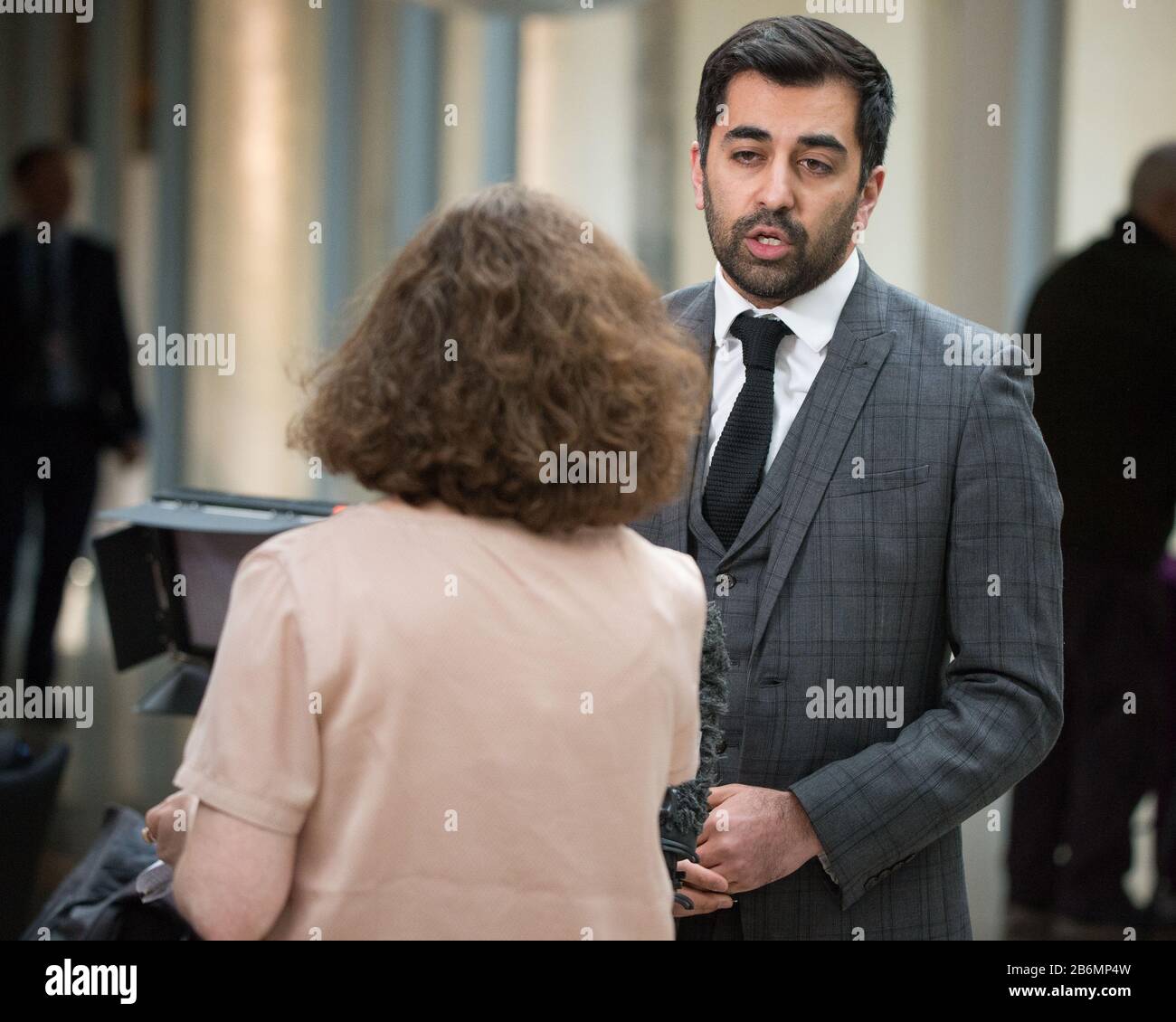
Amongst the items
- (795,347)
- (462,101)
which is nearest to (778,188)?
(795,347)

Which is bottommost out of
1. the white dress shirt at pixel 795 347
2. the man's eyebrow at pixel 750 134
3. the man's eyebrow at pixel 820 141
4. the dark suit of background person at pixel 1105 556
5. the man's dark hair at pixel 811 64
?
the dark suit of background person at pixel 1105 556

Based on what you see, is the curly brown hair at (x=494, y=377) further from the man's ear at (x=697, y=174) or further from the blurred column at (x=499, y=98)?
the blurred column at (x=499, y=98)

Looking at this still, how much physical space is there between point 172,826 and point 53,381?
4.17m

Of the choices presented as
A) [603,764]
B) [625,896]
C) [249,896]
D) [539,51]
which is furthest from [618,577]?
[539,51]

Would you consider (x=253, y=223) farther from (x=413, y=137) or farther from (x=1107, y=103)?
(x=1107, y=103)

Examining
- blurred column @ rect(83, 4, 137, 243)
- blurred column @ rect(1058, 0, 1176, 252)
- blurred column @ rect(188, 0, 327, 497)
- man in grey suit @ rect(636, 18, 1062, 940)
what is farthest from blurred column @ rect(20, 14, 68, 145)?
man in grey suit @ rect(636, 18, 1062, 940)

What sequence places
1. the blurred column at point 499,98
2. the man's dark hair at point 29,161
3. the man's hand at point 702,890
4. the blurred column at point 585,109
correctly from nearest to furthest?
the man's hand at point 702,890 < the man's dark hair at point 29,161 < the blurred column at point 585,109 < the blurred column at point 499,98

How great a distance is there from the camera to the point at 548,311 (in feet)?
4.23

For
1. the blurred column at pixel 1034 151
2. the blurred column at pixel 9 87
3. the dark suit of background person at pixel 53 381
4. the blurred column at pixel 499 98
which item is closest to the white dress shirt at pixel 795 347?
the blurred column at pixel 1034 151

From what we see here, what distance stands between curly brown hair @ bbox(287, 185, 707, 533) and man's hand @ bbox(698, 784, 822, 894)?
48cm

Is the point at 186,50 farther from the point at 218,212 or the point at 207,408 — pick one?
the point at 207,408

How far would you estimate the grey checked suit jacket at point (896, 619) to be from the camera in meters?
1.72

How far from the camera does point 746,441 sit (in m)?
1.83
